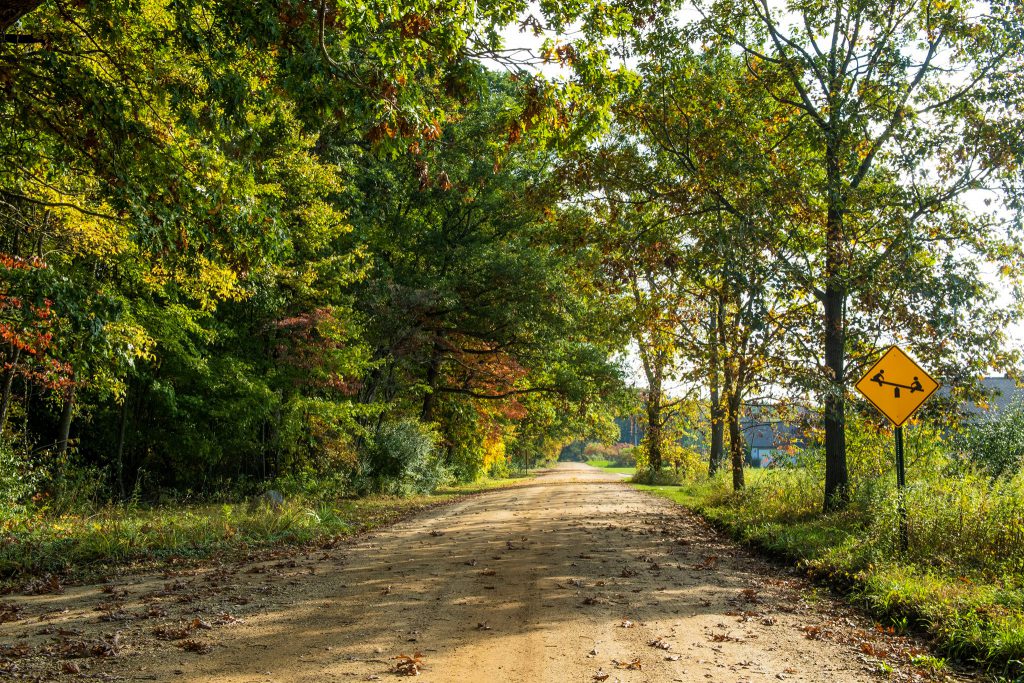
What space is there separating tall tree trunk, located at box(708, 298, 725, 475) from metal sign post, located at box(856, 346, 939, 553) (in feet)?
21.9

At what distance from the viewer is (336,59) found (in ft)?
24.1

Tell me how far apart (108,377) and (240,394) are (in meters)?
5.20

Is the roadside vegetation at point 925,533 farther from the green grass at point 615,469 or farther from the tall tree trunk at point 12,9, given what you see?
the green grass at point 615,469

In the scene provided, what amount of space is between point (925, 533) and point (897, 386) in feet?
6.65

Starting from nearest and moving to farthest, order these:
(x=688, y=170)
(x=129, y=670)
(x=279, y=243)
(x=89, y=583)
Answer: (x=129, y=670)
(x=89, y=583)
(x=279, y=243)
(x=688, y=170)

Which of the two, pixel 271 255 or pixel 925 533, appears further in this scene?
pixel 271 255

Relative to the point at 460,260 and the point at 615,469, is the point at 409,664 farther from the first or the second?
the point at 615,469

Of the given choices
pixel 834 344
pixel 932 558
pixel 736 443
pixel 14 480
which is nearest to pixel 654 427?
pixel 736 443

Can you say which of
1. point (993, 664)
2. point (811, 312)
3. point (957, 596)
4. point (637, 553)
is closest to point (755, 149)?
point (811, 312)

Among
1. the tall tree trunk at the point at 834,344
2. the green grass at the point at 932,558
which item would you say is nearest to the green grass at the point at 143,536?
the green grass at the point at 932,558

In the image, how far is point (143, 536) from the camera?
1065 cm

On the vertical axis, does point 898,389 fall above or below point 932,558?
above

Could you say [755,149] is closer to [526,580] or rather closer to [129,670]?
[526,580]

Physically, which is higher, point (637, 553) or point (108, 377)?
point (108, 377)
